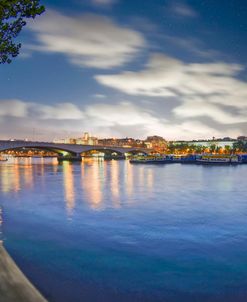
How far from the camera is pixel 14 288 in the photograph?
235 inches

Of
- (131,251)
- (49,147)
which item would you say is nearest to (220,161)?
(49,147)

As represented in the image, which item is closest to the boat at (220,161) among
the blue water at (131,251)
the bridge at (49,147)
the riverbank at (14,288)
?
the bridge at (49,147)

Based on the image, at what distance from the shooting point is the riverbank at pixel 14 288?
557cm

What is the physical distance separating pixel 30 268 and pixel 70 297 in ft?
7.27

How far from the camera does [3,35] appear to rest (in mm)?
9734

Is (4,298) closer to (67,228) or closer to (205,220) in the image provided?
(67,228)

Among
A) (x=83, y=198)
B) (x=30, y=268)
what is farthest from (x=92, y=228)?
(x=83, y=198)

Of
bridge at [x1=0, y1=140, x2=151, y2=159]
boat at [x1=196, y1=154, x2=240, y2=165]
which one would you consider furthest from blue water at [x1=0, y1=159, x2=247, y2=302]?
boat at [x1=196, y1=154, x2=240, y2=165]

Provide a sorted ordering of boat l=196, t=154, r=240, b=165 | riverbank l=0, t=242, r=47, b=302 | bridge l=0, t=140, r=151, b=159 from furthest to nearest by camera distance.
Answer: boat l=196, t=154, r=240, b=165 < bridge l=0, t=140, r=151, b=159 < riverbank l=0, t=242, r=47, b=302

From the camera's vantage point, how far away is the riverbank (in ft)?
18.3

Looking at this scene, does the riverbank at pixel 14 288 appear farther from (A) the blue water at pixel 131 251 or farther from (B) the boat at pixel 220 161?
(B) the boat at pixel 220 161

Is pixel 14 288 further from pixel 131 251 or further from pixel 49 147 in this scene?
pixel 49 147

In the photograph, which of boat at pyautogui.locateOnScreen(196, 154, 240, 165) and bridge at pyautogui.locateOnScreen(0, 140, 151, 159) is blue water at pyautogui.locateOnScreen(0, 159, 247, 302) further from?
boat at pyautogui.locateOnScreen(196, 154, 240, 165)

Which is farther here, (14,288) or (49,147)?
(49,147)
